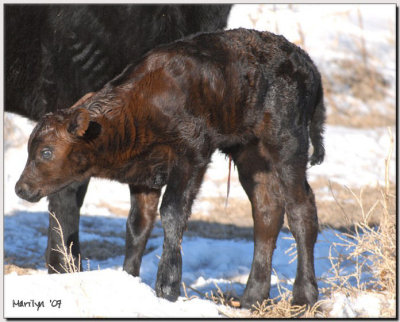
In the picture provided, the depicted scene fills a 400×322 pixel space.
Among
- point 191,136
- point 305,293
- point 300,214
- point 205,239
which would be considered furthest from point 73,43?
point 205,239

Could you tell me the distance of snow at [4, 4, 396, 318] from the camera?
4.36 meters

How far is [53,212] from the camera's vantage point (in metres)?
5.99

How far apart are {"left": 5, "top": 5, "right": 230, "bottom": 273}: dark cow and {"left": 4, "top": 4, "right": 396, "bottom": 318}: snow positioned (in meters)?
1.50

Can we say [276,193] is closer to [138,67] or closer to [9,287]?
[138,67]

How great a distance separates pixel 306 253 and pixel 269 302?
1.60 feet

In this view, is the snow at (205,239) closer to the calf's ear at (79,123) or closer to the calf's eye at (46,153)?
the calf's eye at (46,153)

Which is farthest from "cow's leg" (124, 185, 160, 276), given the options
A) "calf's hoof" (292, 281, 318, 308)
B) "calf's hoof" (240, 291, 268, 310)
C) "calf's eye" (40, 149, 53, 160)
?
"calf's hoof" (292, 281, 318, 308)

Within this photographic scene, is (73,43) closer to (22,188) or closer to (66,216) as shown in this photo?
(66,216)

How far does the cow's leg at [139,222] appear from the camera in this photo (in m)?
5.30

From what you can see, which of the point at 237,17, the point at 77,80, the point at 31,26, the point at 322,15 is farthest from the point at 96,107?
the point at 322,15

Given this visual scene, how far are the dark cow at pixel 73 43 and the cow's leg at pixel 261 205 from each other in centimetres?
126

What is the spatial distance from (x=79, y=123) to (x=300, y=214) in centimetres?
175

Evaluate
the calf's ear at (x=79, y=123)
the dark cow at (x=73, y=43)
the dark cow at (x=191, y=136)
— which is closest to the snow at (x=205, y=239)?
the dark cow at (x=191, y=136)

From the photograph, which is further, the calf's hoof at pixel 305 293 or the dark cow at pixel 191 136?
the calf's hoof at pixel 305 293
